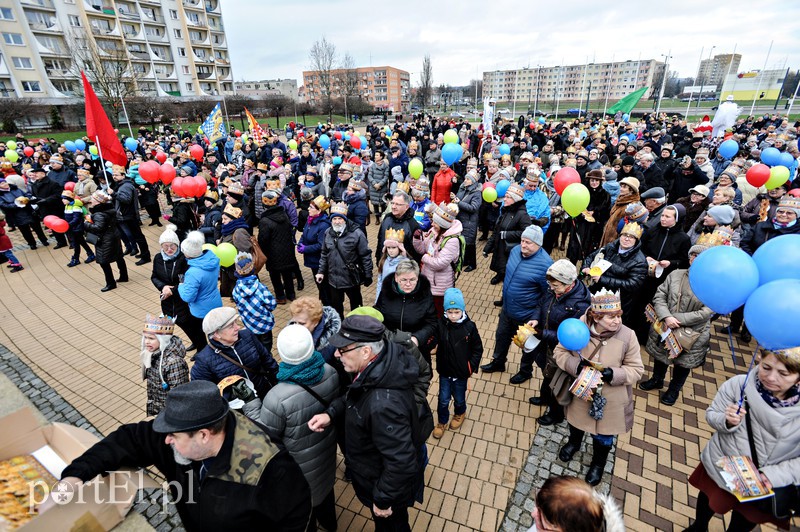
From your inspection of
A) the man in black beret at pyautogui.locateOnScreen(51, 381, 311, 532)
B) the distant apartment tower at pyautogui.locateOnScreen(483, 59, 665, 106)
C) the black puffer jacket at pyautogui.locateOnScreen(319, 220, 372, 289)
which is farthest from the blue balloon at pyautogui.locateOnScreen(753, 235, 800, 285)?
the distant apartment tower at pyautogui.locateOnScreen(483, 59, 665, 106)

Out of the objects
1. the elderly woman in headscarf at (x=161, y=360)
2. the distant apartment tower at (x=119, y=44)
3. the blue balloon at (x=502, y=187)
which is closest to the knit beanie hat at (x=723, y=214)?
the blue balloon at (x=502, y=187)

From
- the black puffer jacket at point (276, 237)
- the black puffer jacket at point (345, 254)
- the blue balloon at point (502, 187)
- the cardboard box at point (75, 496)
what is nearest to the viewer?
the cardboard box at point (75, 496)

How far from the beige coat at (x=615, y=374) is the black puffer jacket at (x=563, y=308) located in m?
0.51

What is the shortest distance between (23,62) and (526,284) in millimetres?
56823

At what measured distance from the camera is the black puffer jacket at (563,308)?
3.78 m

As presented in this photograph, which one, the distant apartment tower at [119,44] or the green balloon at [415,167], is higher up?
the distant apartment tower at [119,44]

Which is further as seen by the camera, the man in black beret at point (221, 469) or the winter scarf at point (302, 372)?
the winter scarf at point (302, 372)

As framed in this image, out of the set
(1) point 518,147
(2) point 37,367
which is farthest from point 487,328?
(1) point 518,147

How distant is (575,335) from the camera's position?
3.12 meters

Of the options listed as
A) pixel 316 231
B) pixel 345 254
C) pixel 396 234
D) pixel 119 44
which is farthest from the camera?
pixel 119 44

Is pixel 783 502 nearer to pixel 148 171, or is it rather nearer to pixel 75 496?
pixel 75 496

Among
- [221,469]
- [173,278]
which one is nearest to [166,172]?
[173,278]

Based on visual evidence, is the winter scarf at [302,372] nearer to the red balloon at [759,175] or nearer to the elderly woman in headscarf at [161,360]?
the elderly woman in headscarf at [161,360]

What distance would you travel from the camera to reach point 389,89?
93000 millimetres
